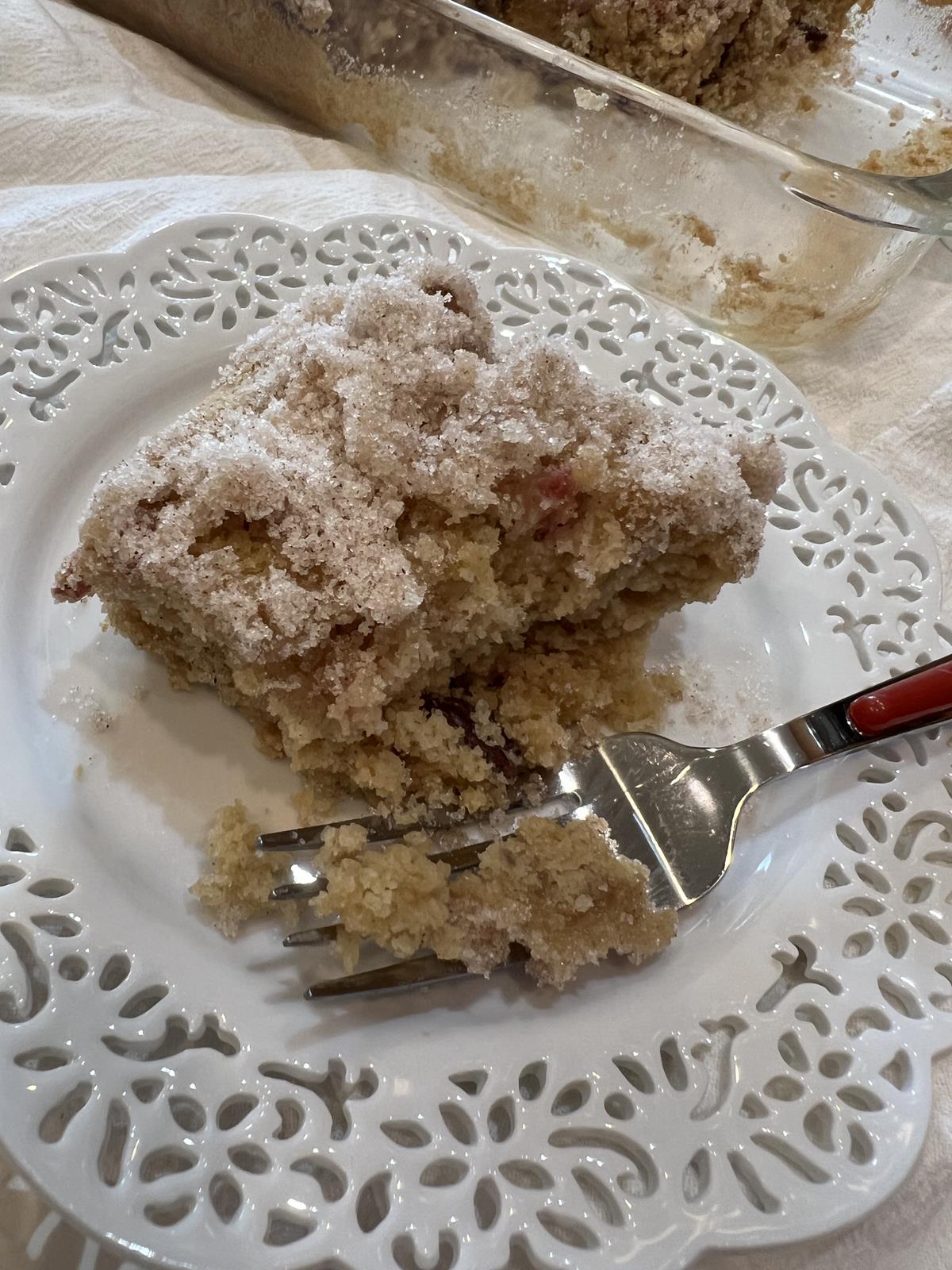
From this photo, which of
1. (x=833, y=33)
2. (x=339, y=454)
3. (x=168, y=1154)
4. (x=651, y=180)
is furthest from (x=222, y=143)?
(x=168, y=1154)

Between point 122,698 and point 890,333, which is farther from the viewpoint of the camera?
point 890,333

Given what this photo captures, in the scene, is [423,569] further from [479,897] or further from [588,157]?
[588,157]

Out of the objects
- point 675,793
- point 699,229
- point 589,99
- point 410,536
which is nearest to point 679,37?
point 589,99

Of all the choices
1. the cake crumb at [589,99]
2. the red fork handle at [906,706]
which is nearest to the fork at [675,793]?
the red fork handle at [906,706]

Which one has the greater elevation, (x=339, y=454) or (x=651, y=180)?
(x=651, y=180)

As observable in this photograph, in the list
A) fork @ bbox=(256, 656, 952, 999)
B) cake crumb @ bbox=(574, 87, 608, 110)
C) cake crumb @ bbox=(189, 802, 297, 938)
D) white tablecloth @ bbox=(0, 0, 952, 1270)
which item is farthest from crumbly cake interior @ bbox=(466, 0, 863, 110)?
cake crumb @ bbox=(189, 802, 297, 938)

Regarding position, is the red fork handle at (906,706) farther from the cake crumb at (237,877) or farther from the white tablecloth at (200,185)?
the cake crumb at (237,877)

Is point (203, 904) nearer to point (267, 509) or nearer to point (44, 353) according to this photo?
point (267, 509)
